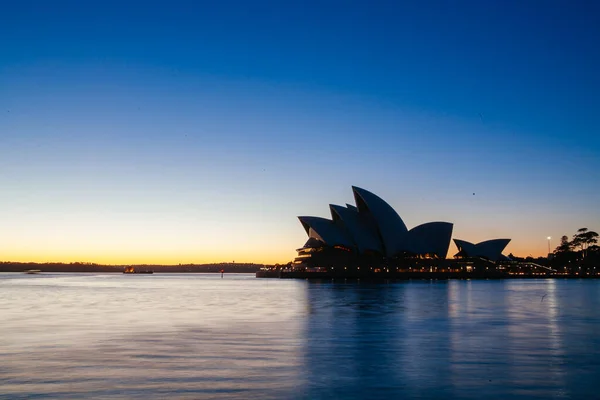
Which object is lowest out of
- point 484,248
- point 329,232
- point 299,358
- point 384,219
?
point 299,358

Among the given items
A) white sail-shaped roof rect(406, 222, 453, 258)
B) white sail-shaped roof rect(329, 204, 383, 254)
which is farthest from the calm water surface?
white sail-shaped roof rect(406, 222, 453, 258)

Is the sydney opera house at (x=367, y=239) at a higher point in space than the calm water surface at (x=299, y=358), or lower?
higher

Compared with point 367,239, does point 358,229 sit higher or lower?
higher

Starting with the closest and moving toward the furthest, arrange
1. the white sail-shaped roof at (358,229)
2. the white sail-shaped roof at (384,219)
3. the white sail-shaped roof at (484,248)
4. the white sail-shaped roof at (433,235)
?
the white sail-shaped roof at (384,219), the white sail-shaped roof at (358,229), the white sail-shaped roof at (433,235), the white sail-shaped roof at (484,248)

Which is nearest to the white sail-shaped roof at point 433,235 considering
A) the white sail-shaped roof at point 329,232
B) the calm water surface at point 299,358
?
the white sail-shaped roof at point 329,232

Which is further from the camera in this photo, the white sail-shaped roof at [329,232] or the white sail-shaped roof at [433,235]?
the white sail-shaped roof at [433,235]

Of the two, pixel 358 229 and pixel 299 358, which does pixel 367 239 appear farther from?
pixel 299 358

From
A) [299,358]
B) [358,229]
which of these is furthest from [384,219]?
[299,358]

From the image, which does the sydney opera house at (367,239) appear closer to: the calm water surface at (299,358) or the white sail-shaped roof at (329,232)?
the white sail-shaped roof at (329,232)

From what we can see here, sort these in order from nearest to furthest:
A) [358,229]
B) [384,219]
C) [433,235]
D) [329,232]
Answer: [384,219], [358,229], [329,232], [433,235]

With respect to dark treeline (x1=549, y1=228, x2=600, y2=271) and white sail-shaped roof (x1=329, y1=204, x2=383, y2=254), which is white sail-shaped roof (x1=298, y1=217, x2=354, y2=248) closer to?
white sail-shaped roof (x1=329, y1=204, x2=383, y2=254)
